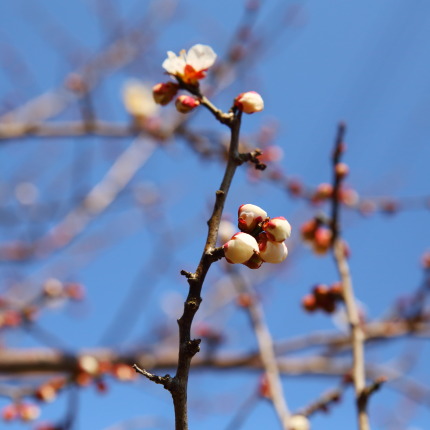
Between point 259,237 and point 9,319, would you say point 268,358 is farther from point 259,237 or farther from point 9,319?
point 9,319

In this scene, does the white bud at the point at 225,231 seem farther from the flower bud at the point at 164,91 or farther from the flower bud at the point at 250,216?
the flower bud at the point at 250,216

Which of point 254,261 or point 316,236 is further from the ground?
point 316,236

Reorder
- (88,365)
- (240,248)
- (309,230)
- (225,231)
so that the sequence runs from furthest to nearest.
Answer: (88,365) < (225,231) < (309,230) < (240,248)

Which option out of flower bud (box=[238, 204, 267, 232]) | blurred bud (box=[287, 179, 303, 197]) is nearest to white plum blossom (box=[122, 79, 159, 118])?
blurred bud (box=[287, 179, 303, 197])

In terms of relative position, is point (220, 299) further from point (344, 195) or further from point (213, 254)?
point (213, 254)

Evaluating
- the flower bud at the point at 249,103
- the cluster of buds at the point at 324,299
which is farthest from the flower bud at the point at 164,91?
the cluster of buds at the point at 324,299

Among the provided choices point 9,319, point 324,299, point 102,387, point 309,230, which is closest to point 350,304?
point 324,299

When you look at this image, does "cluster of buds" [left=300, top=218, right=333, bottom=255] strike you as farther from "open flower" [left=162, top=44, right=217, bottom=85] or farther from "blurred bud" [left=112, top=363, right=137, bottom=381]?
"blurred bud" [left=112, top=363, right=137, bottom=381]
